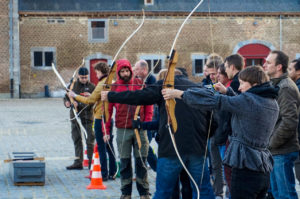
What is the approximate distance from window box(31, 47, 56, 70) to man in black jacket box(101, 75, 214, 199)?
80.1 feet

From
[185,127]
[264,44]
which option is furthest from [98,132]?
[264,44]

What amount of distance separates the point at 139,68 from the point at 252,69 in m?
3.03

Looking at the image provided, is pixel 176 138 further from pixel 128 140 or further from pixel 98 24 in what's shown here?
pixel 98 24

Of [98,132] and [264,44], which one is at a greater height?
[264,44]

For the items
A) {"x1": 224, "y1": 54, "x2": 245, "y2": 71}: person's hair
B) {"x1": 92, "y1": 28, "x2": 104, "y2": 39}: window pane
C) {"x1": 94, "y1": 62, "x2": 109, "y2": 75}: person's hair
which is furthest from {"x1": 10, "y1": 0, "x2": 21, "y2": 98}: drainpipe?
{"x1": 224, "y1": 54, "x2": 245, "y2": 71}: person's hair

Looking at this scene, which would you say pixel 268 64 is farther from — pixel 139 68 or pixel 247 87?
pixel 139 68

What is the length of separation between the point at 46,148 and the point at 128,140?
15.6 feet

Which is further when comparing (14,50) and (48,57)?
(48,57)

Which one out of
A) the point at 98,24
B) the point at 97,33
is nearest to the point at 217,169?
the point at 97,33

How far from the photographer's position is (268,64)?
5.62m

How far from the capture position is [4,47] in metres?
28.5

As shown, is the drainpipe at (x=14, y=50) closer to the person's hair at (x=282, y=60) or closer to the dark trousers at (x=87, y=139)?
the dark trousers at (x=87, y=139)

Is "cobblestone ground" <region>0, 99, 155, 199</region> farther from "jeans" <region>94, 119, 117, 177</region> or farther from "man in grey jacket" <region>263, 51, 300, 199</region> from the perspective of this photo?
"man in grey jacket" <region>263, 51, 300, 199</region>

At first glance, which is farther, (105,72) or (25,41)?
(25,41)
